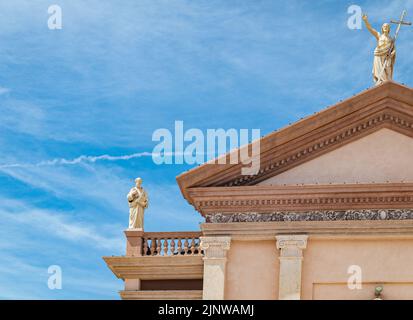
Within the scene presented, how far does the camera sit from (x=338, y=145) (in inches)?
1120

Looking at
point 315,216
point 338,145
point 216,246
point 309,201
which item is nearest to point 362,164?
point 338,145

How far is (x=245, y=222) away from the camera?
92.8ft

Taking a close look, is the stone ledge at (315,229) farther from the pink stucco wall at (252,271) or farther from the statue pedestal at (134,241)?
the statue pedestal at (134,241)

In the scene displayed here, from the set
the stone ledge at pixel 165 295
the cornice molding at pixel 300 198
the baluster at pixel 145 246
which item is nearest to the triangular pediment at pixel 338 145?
the cornice molding at pixel 300 198

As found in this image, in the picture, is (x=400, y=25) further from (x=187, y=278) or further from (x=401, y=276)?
(x=187, y=278)

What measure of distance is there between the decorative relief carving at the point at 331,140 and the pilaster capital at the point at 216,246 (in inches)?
65.4

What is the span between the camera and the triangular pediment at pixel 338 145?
2822cm

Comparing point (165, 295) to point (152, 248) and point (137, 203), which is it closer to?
point (152, 248)

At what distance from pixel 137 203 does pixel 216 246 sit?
2.94 metres

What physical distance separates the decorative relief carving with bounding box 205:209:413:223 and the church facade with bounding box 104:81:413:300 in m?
0.03

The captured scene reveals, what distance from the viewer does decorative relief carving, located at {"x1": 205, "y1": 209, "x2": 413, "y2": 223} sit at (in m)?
27.6

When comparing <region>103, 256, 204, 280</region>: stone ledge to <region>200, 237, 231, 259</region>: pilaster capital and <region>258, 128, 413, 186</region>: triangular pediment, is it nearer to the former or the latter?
<region>200, 237, 231, 259</region>: pilaster capital

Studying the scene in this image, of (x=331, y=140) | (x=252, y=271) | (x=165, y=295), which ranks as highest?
(x=331, y=140)

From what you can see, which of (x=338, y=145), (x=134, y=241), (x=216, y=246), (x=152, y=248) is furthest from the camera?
(x=152, y=248)
